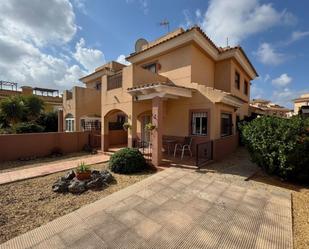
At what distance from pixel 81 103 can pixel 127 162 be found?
12225 mm

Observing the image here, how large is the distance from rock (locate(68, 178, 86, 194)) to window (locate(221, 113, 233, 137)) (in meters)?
9.60

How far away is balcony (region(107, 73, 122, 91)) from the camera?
12.3 metres

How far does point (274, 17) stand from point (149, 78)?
893 centimetres

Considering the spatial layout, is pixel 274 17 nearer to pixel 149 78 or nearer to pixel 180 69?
pixel 180 69

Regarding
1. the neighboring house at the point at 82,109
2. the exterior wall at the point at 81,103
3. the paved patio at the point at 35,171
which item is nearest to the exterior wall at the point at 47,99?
the neighboring house at the point at 82,109

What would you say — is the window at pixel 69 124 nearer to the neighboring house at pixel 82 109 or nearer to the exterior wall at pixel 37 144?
the neighboring house at pixel 82 109

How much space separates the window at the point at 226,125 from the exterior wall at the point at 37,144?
11.4 m

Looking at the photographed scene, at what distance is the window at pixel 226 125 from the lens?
12.4 meters

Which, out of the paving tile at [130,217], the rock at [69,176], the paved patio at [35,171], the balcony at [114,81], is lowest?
the paved patio at [35,171]

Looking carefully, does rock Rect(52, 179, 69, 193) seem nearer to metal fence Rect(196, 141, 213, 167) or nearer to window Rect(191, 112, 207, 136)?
metal fence Rect(196, 141, 213, 167)

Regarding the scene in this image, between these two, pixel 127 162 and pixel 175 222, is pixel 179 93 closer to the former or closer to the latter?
pixel 127 162

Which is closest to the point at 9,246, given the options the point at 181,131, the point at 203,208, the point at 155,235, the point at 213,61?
the point at 155,235

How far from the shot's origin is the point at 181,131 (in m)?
11.8

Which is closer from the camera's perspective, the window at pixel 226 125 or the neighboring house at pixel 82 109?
the window at pixel 226 125
